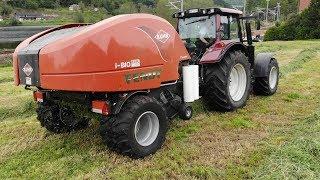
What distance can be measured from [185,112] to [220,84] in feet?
3.08

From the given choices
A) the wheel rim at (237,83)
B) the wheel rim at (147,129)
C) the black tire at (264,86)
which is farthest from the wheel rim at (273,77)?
the wheel rim at (147,129)

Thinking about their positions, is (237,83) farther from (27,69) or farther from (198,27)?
(27,69)

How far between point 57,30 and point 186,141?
2.60m

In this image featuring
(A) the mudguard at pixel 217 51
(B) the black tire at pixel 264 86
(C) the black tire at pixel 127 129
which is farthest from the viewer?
(B) the black tire at pixel 264 86

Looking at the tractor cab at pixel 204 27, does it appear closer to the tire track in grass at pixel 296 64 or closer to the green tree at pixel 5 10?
the tire track in grass at pixel 296 64

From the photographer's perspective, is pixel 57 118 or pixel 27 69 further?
pixel 57 118

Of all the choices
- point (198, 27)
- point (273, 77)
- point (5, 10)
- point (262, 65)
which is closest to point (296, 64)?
point (273, 77)

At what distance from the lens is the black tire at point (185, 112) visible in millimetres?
7141

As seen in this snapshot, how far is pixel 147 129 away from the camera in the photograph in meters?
6.17

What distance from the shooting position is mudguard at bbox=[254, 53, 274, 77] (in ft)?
31.4

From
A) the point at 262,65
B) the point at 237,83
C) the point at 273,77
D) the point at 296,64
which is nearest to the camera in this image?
the point at 237,83

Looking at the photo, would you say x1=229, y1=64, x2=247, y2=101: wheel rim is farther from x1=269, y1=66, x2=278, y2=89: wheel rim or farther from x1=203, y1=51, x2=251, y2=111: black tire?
x1=269, y1=66, x2=278, y2=89: wheel rim

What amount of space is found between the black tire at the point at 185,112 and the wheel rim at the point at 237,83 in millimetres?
1401

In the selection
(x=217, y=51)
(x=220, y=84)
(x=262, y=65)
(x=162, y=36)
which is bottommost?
(x=220, y=84)
